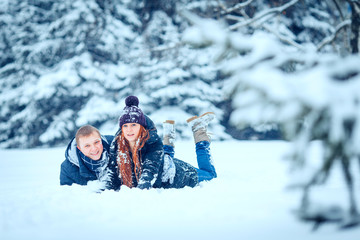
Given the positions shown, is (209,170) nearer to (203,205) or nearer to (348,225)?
(203,205)

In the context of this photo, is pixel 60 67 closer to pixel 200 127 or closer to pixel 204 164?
pixel 200 127

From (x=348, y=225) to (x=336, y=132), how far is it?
1.38 feet

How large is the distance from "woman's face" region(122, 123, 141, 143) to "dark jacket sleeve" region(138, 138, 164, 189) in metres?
0.17

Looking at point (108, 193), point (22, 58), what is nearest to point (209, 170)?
point (108, 193)

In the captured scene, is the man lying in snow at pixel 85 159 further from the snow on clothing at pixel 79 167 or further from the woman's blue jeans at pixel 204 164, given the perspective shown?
the woman's blue jeans at pixel 204 164

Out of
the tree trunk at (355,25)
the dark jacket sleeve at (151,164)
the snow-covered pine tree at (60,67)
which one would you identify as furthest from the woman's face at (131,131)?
the snow-covered pine tree at (60,67)

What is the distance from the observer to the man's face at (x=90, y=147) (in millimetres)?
2439

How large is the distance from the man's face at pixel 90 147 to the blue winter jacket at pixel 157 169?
0.42ft

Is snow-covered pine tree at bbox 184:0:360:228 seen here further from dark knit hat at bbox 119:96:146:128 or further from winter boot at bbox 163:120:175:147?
winter boot at bbox 163:120:175:147

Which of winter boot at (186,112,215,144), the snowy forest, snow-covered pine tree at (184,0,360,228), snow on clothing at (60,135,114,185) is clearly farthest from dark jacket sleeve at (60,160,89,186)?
the snowy forest

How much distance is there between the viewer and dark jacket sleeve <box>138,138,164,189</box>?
2.14 meters

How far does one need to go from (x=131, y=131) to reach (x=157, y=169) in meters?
0.46

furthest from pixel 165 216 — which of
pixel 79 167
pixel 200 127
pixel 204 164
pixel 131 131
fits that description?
pixel 200 127

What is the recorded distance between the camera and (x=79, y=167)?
254 cm
